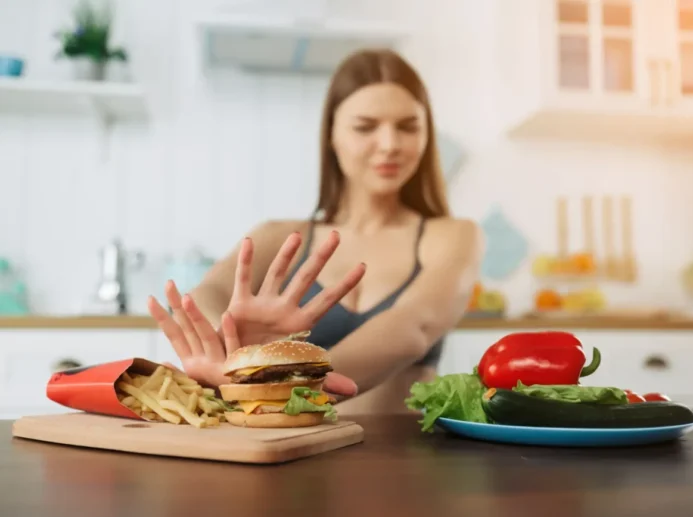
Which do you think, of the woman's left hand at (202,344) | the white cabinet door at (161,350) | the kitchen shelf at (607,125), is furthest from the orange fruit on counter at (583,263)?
the woman's left hand at (202,344)

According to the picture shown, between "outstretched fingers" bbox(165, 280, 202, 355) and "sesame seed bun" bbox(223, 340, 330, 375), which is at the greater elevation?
"outstretched fingers" bbox(165, 280, 202, 355)

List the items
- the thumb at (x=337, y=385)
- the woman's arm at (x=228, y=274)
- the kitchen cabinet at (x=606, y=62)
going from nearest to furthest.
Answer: the thumb at (x=337, y=385), the woman's arm at (x=228, y=274), the kitchen cabinet at (x=606, y=62)

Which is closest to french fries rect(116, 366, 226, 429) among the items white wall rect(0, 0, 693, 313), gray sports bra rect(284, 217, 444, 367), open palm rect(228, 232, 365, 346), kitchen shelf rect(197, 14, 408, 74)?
open palm rect(228, 232, 365, 346)

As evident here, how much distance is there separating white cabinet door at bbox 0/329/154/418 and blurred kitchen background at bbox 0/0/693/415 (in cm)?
38

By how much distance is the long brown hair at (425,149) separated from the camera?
1.84 m

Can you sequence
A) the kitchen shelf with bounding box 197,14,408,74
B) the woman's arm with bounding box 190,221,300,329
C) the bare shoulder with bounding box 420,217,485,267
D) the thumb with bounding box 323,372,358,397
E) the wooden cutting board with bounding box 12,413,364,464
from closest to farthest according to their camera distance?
the wooden cutting board with bounding box 12,413,364,464 < the thumb with bounding box 323,372,358,397 < the woman's arm with bounding box 190,221,300,329 < the bare shoulder with bounding box 420,217,485,267 < the kitchen shelf with bounding box 197,14,408,74

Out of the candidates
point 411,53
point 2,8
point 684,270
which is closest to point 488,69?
point 411,53

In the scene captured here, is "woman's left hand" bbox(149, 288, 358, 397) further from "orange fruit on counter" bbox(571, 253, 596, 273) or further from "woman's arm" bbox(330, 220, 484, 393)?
"orange fruit on counter" bbox(571, 253, 596, 273)

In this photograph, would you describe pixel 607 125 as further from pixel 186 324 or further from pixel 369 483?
pixel 369 483

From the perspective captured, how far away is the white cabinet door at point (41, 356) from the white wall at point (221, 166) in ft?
2.02

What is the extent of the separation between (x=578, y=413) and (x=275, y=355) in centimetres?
32

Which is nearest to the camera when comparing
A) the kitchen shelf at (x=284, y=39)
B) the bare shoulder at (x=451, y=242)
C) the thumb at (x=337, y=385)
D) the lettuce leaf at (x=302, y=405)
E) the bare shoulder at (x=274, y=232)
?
the lettuce leaf at (x=302, y=405)

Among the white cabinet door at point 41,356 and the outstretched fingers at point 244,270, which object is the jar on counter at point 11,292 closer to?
the white cabinet door at point 41,356

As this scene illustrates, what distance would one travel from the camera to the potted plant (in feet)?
8.94
